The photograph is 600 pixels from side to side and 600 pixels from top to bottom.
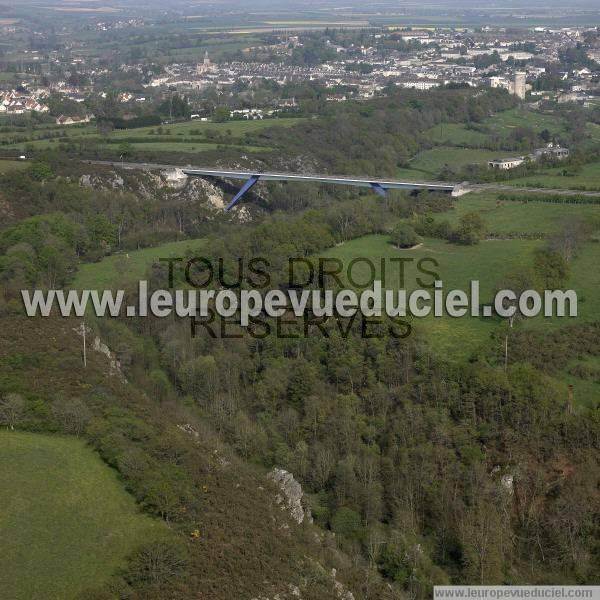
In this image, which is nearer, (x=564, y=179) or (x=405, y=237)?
(x=405, y=237)

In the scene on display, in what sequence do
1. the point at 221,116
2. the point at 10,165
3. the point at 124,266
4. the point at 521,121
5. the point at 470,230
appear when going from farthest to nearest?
the point at 521,121 < the point at 221,116 < the point at 10,165 < the point at 470,230 < the point at 124,266

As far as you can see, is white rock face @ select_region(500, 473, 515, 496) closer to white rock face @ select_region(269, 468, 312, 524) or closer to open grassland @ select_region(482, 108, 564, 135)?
white rock face @ select_region(269, 468, 312, 524)

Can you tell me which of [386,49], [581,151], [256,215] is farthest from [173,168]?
[386,49]

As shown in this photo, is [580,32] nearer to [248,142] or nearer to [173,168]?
[248,142]

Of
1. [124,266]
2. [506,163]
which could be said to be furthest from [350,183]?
[124,266]

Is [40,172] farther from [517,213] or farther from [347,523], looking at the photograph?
[347,523]

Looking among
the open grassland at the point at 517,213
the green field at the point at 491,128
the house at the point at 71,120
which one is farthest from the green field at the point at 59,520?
the house at the point at 71,120
